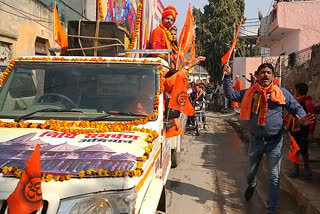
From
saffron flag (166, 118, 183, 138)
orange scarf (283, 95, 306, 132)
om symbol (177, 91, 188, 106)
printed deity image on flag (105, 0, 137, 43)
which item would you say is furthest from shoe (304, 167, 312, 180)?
printed deity image on flag (105, 0, 137, 43)

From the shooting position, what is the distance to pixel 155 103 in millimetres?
3094

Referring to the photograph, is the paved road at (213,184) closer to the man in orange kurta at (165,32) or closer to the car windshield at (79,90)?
the car windshield at (79,90)

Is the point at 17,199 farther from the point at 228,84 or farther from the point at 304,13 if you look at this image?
the point at 304,13

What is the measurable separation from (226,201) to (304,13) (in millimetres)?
12467

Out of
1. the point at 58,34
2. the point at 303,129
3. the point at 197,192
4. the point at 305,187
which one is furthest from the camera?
the point at 303,129

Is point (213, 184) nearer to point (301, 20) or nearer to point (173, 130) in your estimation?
point (173, 130)

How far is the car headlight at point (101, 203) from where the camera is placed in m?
1.79

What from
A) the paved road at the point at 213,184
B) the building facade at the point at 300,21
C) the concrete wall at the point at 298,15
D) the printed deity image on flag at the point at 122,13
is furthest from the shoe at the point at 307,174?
the concrete wall at the point at 298,15

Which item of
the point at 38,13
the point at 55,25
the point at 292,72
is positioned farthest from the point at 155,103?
the point at 38,13

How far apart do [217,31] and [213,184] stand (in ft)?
71.5

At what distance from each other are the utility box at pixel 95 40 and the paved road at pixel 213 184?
7.78ft

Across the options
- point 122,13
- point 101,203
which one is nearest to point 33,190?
point 101,203

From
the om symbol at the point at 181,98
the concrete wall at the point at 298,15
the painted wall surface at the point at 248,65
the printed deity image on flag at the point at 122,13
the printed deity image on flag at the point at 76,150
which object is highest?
the concrete wall at the point at 298,15

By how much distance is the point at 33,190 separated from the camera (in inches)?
69.0
